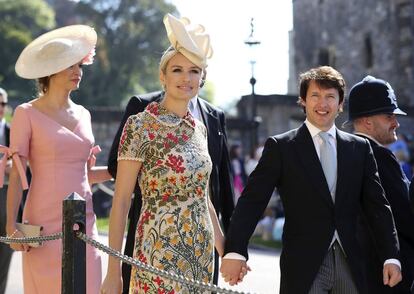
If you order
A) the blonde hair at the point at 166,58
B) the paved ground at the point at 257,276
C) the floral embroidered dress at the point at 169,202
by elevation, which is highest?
the blonde hair at the point at 166,58

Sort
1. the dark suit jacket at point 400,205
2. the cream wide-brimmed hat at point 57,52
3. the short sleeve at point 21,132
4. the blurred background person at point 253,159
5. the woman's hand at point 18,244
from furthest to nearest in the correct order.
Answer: the blurred background person at point 253,159
the cream wide-brimmed hat at point 57,52
the short sleeve at point 21,132
the woman's hand at point 18,244
the dark suit jacket at point 400,205

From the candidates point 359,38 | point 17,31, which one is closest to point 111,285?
point 359,38

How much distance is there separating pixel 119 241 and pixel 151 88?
7627 centimetres

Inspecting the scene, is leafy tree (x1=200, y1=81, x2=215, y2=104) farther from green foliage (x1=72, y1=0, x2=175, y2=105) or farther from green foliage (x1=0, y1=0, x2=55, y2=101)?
green foliage (x1=72, y1=0, x2=175, y2=105)

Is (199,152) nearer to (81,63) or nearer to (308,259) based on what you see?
(308,259)

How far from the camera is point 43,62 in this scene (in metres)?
6.50

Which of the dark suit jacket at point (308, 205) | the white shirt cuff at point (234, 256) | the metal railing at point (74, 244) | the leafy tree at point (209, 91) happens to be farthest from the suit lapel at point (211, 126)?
the leafy tree at point (209, 91)

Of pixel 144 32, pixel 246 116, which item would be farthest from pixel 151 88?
pixel 246 116

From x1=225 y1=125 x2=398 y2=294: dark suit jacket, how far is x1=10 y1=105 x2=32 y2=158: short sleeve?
159 centimetres

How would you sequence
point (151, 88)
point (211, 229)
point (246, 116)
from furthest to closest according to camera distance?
1. point (151, 88)
2. point (246, 116)
3. point (211, 229)

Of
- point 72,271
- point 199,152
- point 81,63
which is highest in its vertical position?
point 81,63

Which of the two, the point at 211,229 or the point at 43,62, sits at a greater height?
the point at 43,62

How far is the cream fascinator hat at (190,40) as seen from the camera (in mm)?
5398

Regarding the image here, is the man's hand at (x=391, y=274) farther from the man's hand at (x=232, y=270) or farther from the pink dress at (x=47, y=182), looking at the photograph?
the pink dress at (x=47, y=182)
